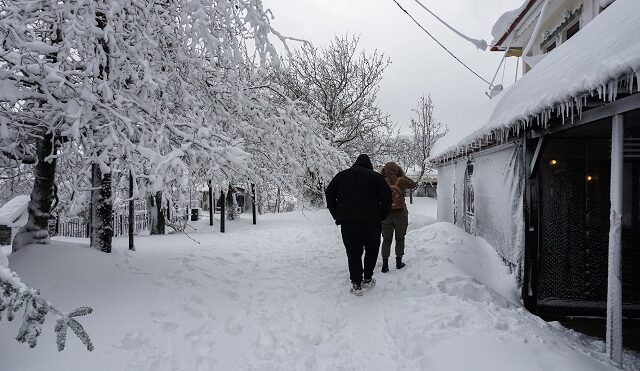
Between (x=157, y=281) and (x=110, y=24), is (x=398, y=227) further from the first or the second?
(x=110, y=24)

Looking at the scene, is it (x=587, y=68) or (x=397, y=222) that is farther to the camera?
(x=397, y=222)

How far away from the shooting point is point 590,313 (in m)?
5.65

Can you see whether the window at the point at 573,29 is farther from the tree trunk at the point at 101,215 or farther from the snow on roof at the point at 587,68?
the tree trunk at the point at 101,215

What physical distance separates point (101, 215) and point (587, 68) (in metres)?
6.53

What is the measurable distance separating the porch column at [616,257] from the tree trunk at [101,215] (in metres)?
6.45

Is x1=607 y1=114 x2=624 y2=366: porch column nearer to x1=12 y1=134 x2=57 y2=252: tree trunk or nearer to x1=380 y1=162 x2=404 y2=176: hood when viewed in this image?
x1=380 y1=162 x2=404 y2=176: hood

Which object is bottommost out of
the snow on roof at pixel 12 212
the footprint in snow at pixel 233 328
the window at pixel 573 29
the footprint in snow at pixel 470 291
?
the footprint in snow at pixel 233 328

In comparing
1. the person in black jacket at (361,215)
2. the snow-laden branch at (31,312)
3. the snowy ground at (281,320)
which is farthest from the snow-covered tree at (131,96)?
the snowy ground at (281,320)

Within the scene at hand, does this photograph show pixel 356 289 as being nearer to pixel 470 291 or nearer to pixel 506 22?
pixel 470 291

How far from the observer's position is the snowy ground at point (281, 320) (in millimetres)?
3305

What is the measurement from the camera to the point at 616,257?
374cm

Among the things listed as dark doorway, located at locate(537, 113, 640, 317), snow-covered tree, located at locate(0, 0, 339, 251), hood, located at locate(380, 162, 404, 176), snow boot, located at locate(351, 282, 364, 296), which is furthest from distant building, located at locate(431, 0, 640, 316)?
snow-covered tree, located at locate(0, 0, 339, 251)

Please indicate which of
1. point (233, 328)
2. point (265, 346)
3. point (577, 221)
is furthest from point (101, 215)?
point (577, 221)

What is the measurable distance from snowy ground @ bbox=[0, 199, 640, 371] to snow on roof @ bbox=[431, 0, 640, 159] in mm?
2317
